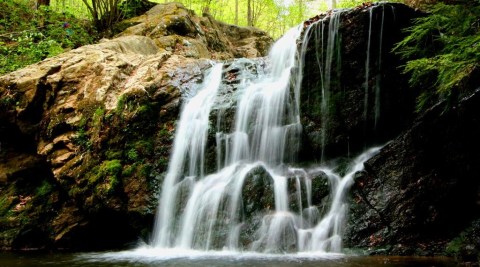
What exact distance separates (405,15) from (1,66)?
1141 cm

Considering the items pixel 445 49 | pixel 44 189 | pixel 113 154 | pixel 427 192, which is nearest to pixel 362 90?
pixel 445 49

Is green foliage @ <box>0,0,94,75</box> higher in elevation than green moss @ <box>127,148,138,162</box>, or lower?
higher

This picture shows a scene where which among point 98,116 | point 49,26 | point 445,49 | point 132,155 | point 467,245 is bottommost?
point 467,245

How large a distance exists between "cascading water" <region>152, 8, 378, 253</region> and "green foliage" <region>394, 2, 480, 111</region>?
1523mm

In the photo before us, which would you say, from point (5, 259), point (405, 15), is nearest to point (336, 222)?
point (405, 15)

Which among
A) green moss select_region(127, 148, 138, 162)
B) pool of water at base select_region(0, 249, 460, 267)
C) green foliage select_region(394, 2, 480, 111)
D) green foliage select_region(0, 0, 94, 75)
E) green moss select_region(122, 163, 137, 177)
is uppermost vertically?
green foliage select_region(0, 0, 94, 75)

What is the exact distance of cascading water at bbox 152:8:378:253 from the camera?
594 cm

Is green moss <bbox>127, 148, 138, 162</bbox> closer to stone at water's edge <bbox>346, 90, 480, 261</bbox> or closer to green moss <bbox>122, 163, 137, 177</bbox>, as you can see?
green moss <bbox>122, 163, 137, 177</bbox>

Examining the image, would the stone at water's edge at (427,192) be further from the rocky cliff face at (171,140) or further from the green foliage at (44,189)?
the green foliage at (44,189)

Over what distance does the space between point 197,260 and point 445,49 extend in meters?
5.15

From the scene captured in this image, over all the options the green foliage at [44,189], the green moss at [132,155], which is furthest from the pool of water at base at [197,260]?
the green moss at [132,155]

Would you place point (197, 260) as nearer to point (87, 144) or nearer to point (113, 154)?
point (113, 154)

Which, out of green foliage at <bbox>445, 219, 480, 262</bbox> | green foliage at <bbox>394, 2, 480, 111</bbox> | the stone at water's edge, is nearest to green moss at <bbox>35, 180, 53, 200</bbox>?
the stone at water's edge

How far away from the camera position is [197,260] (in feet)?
17.8
